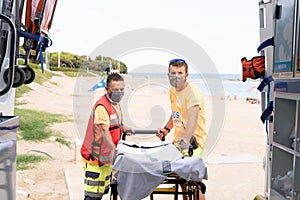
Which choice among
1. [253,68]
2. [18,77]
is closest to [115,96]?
[18,77]

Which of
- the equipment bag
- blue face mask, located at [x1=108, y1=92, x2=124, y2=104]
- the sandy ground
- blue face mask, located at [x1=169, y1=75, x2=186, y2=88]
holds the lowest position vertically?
the sandy ground

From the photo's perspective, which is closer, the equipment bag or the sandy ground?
the equipment bag

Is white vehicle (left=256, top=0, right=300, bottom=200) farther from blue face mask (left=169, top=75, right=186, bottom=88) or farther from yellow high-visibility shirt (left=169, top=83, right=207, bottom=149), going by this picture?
blue face mask (left=169, top=75, right=186, bottom=88)

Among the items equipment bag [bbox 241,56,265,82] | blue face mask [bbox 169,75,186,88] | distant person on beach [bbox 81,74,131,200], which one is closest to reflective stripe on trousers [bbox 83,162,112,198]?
distant person on beach [bbox 81,74,131,200]

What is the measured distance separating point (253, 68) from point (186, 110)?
606 millimetres

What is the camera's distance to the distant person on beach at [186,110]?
3053mm

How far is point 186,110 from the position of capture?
122 inches

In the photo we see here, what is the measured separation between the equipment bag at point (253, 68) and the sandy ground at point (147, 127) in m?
0.36

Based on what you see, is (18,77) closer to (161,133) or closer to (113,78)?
(113,78)

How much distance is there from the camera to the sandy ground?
10.9 ft

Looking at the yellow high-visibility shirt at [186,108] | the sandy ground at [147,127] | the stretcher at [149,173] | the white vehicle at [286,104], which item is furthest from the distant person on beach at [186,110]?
the white vehicle at [286,104]

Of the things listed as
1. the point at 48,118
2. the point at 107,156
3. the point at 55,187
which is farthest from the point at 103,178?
the point at 48,118

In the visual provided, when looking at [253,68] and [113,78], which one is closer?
Result: [253,68]

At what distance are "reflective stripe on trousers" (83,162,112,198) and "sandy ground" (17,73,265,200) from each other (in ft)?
1.40
